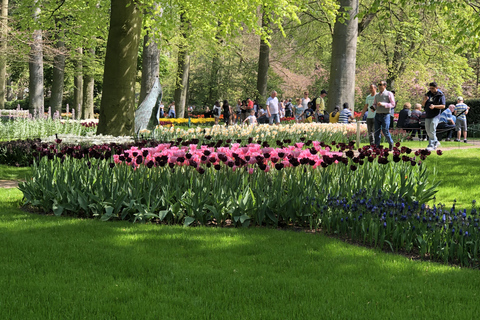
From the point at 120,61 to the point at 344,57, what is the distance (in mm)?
8753

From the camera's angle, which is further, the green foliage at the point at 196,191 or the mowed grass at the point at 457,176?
the mowed grass at the point at 457,176

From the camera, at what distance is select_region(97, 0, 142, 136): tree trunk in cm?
1065

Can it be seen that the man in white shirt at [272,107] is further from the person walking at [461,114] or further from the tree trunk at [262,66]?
the tree trunk at [262,66]

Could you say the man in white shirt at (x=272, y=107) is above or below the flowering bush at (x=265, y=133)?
above

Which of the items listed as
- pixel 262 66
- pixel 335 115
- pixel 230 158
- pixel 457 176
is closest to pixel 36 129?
pixel 335 115

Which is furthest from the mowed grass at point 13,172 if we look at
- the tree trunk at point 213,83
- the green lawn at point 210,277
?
the tree trunk at point 213,83

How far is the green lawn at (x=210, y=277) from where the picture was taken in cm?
343

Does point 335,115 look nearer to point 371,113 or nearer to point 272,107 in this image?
point 272,107

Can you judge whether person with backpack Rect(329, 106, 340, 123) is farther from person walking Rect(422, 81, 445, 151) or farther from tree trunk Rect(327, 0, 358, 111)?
person walking Rect(422, 81, 445, 151)

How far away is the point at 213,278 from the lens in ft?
13.2

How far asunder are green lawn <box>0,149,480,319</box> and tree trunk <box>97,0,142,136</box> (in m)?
5.46

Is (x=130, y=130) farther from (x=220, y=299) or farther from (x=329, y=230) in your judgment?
(x=220, y=299)

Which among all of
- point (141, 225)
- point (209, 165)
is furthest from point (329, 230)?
point (141, 225)

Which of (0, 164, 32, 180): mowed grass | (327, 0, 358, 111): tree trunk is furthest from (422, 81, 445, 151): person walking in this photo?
(0, 164, 32, 180): mowed grass
